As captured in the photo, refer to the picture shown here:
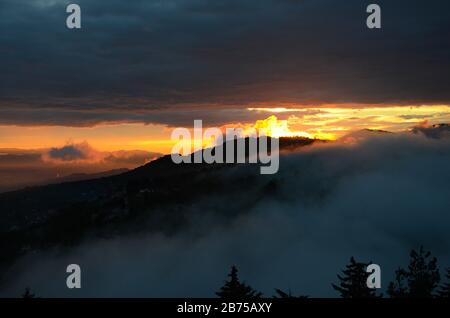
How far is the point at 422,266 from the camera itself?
14738 centimetres
